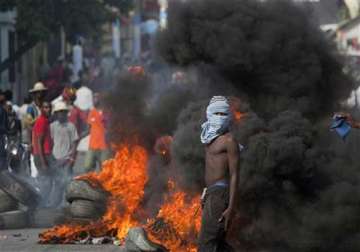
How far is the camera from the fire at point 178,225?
11406mm

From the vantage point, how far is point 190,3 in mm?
12586

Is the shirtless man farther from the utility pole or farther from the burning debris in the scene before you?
the utility pole

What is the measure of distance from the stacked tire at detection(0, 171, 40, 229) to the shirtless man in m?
5.21

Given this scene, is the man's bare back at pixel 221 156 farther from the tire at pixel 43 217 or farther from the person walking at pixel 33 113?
the person walking at pixel 33 113

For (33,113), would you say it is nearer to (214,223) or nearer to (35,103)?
(35,103)

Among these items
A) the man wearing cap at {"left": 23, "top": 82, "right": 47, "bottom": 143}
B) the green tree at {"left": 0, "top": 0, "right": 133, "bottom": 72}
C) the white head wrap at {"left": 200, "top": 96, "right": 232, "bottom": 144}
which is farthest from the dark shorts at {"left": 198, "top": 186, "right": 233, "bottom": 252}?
the green tree at {"left": 0, "top": 0, "right": 133, "bottom": 72}

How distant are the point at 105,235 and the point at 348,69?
350 cm

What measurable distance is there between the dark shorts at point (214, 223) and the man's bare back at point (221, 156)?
0.10 metres

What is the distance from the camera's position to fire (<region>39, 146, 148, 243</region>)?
12742 millimetres

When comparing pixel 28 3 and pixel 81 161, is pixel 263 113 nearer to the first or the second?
pixel 81 161

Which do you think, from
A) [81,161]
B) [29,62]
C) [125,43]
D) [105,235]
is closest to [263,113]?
[105,235]

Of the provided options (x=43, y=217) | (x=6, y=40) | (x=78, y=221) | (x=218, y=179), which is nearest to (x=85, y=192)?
(x=78, y=221)

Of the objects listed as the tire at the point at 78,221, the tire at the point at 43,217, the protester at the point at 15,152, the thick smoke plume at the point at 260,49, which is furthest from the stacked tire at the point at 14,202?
the protester at the point at 15,152

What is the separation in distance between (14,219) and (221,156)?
5469mm
